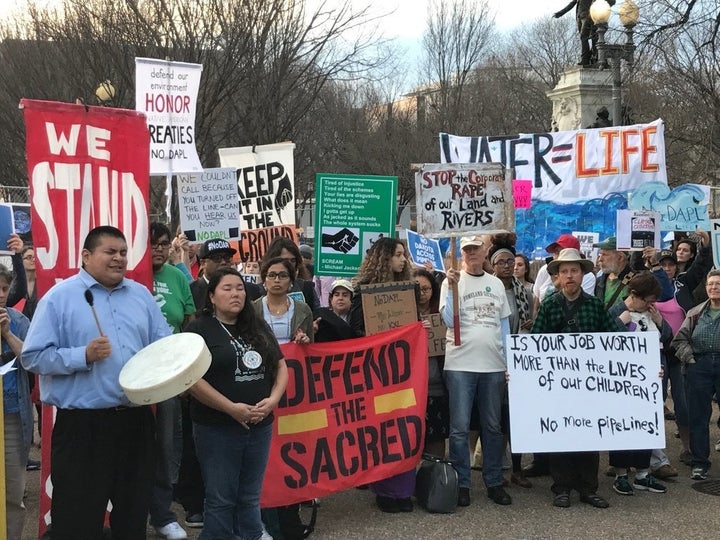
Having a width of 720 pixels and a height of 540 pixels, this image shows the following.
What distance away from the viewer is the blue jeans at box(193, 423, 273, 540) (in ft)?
15.3

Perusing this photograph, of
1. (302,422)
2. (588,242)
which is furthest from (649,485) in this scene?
(588,242)

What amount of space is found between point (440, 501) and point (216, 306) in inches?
91.2

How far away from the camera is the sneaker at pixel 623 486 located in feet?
21.6

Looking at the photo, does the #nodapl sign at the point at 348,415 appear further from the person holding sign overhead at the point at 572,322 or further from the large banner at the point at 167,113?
the large banner at the point at 167,113

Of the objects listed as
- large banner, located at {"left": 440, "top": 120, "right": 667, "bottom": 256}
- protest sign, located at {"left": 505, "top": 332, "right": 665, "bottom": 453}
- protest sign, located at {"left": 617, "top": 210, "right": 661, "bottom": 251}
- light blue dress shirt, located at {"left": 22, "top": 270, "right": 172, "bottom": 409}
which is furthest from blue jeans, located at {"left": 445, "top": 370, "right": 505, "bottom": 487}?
large banner, located at {"left": 440, "top": 120, "right": 667, "bottom": 256}

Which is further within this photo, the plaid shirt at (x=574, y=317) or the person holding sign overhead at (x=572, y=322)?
the plaid shirt at (x=574, y=317)

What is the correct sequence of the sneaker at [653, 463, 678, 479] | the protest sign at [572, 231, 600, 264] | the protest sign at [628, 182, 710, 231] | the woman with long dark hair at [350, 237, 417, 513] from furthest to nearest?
the protest sign at [572, 231, 600, 264] → the protest sign at [628, 182, 710, 231] → the sneaker at [653, 463, 678, 479] → the woman with long dark hair at [350, 237, 417, 513]

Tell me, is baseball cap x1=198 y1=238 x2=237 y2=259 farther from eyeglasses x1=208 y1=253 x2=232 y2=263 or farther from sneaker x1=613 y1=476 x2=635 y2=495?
sneaker x1=613 y1=476 x2=635 y2=495

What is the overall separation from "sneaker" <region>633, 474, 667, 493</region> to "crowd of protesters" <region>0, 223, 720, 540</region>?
2cm

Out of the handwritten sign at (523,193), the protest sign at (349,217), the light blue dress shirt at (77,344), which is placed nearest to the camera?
the light blue dress shirt at (77,344)

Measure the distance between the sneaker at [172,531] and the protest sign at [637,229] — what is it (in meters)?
5.49

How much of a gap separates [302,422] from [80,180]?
213 cm

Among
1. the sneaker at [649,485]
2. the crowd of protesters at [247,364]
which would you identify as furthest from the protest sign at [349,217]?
the sneaker at [649,485]

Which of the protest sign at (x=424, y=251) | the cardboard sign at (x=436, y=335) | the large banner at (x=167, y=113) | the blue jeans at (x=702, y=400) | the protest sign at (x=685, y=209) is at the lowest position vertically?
the blue jeans at (x=702, y=400)
